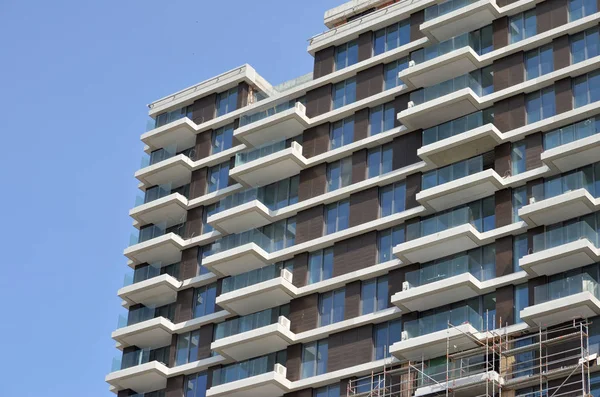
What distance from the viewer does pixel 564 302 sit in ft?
218

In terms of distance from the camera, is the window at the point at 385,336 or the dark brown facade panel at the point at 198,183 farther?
the dark brown facade panel at the point at 198,183

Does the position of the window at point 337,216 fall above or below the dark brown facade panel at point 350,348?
above

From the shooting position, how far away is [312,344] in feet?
251

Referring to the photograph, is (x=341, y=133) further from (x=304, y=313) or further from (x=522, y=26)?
(x=522, y=26)

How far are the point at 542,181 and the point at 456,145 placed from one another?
525 cm

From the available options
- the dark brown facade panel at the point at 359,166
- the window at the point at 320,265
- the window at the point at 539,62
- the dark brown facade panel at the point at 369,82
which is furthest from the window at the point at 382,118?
the window at the point at 539,62

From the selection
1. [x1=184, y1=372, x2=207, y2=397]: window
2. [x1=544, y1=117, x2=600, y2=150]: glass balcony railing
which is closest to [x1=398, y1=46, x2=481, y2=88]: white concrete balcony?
[x1=544, y1=117, x2=600, y2=150]: glass balcony railing

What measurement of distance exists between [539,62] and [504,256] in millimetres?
11256

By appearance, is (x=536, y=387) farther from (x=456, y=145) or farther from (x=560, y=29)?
(x=560, y=29)

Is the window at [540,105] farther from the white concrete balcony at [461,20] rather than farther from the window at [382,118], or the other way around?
the window at [382,118]

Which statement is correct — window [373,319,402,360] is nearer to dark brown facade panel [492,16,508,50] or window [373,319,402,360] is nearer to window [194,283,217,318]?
window [194,283,217,318]

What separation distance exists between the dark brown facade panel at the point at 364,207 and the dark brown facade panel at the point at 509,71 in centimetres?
852

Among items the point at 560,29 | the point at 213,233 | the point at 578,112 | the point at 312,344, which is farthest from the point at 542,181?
the point at 213,233

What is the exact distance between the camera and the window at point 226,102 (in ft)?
295
